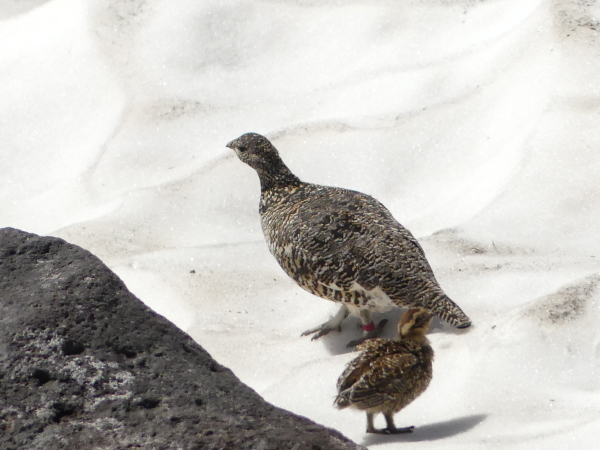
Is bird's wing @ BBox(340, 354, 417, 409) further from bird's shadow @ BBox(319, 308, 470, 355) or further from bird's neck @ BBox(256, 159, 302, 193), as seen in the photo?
bird's neck @ BBox(256, 159, 302, 193)

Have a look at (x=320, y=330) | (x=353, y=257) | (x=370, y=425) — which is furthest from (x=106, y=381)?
(x=320, y=330)

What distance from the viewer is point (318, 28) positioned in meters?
8.41

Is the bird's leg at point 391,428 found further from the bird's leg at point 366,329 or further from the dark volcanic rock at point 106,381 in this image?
the bird's leg at point 366,329

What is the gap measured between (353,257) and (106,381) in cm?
221

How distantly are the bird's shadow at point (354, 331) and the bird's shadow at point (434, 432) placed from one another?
3.15ft

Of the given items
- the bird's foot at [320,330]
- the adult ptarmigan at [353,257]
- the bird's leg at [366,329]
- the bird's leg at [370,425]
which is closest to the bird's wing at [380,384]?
the bird's leg at [370,425]

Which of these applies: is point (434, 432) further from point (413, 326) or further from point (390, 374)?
point (413, 326)

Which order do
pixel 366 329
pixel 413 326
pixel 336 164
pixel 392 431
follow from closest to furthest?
1. pixel 392 431
2. pixel 413 326
3. pixel 366 329
4. pixel 336 164

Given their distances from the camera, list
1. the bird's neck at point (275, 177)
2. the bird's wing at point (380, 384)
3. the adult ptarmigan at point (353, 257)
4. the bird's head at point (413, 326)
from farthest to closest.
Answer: the bird's neck at point (275, 177) → the adult ptarmigan at point (353, 257) → the bird's head at point (413, 326) → the bird's wing at point (380, 384)

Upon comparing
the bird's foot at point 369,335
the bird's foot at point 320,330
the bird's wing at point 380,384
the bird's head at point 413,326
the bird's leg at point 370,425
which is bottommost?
the bird's leg at point 370,425

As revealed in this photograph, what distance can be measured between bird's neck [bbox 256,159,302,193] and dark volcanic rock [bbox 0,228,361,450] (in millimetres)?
2573

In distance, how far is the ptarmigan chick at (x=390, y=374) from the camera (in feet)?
12.7

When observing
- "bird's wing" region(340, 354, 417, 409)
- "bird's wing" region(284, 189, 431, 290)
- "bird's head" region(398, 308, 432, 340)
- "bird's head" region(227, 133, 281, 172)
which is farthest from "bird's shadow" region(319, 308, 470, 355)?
"bird's head" region(227, 133, 281, 172)

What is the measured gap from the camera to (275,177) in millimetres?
6066
